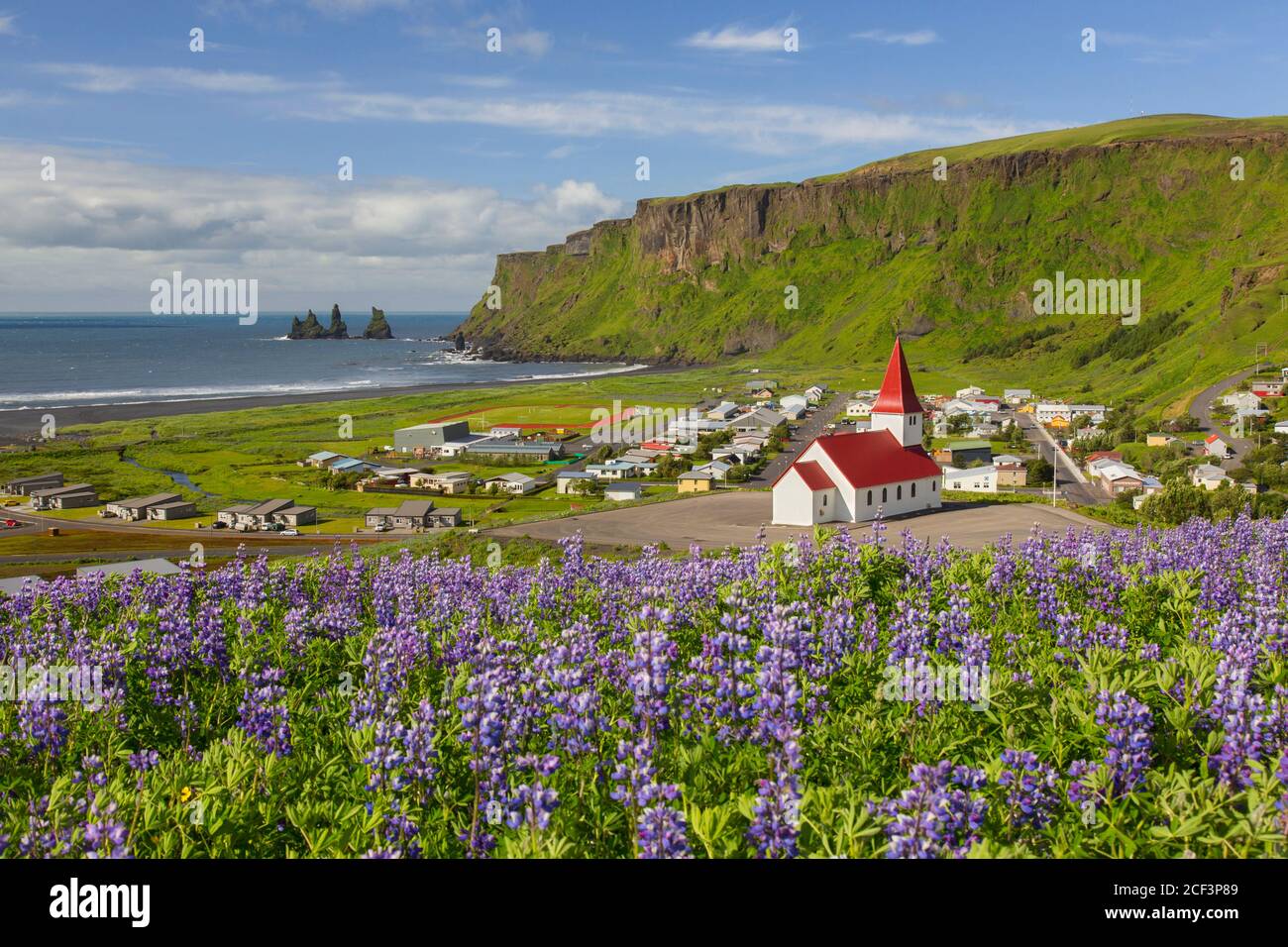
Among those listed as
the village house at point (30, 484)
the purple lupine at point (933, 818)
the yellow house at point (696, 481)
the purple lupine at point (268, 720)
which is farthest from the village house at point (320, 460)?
the purple lupine at point (933, 818)

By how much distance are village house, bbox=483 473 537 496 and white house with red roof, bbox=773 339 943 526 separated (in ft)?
156

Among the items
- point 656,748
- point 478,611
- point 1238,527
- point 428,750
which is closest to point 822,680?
point 656,748

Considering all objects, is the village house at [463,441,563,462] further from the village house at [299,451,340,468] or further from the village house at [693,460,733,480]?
the village house at [693,460,733,480]

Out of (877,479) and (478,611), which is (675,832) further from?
(877,479)

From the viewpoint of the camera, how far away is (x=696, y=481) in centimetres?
9269

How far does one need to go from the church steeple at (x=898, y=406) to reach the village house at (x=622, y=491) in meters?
31.5

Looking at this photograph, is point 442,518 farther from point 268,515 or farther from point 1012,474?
point 1012,474

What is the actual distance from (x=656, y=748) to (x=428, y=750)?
1.54 metres

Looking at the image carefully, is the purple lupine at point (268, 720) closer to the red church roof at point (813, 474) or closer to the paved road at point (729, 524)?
the paved road at point (729, 524)

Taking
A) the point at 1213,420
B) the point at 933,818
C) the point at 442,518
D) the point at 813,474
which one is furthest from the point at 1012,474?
the point at 933,818

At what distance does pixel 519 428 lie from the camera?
137375mm

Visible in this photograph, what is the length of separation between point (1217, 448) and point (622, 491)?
59.9 meters

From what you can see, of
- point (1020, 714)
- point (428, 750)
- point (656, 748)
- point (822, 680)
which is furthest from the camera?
point (822, 680)

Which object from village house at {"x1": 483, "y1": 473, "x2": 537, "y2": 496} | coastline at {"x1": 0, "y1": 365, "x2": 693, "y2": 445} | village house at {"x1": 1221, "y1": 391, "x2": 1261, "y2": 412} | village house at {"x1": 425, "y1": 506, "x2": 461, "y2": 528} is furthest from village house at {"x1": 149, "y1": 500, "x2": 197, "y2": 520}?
village house at {"x1": 1221, "y1": 391, "x2": 1261, "y2": 412}
